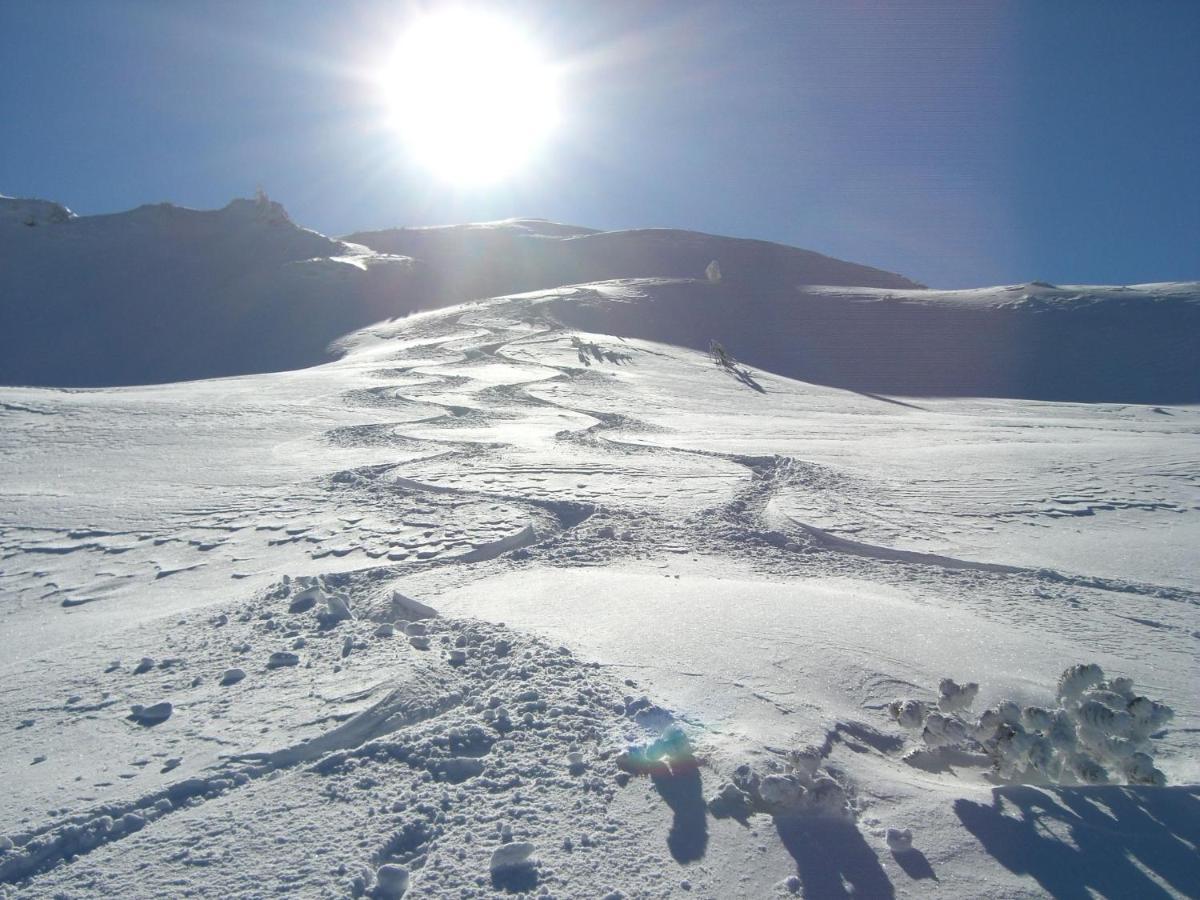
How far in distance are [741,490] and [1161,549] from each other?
2.42 m

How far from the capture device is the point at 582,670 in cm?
274

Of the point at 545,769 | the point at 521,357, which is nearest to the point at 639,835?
the point at 545,769

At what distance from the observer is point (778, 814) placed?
208cm

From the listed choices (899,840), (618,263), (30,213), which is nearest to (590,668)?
(899,840)

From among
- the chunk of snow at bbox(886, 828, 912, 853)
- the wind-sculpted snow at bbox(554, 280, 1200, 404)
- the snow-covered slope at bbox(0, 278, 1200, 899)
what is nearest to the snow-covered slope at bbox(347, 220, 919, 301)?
the wind-sculpted snow at bbox(554, 280, 1200, 404)

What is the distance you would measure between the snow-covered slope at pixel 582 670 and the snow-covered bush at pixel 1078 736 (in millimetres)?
12

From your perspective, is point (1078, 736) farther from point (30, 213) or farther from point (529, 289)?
point (30, 213)

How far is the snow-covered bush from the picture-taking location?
218 cm

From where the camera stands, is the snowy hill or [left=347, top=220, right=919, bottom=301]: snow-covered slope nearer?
the snowy hill

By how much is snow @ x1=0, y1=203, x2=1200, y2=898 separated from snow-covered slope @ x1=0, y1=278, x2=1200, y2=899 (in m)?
0.01

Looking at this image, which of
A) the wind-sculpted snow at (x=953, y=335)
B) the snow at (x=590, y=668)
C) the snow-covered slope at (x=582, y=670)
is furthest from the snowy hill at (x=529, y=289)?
the snow-covered slope at (x=582, y=670)

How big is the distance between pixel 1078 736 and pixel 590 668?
57.6 inches

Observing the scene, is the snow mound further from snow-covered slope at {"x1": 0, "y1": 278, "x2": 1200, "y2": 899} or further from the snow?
snow-covered slope at {"x1": 0, "y1": 278, "x2": 1200, "y2": 899}

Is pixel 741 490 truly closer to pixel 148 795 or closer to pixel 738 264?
pixel 148 795
